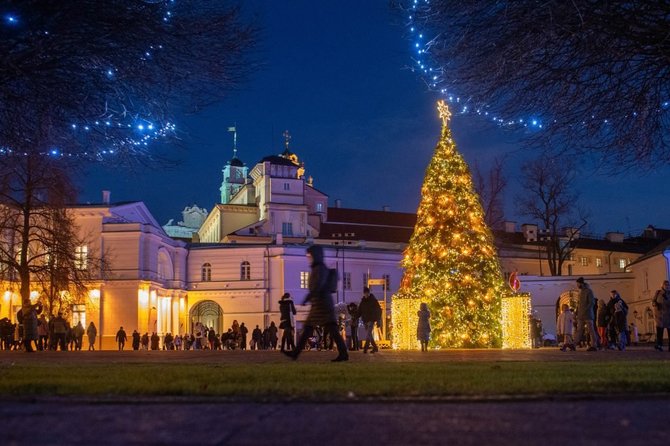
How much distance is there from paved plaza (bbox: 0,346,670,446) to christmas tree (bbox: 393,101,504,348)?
74.7 feet

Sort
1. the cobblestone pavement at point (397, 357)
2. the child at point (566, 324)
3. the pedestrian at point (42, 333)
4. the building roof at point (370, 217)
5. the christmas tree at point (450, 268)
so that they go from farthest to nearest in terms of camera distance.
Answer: the building roof at point (370, 217) → the pedestrian at point (42, 333) → the christmas tree at point (450, 268) → the child at point (566, 324) → the cobblestone pavement at point (397, 357)

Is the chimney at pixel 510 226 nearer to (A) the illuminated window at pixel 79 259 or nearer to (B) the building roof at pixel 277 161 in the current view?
(B) the building roof at pixel 277 161

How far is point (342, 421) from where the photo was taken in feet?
18.3

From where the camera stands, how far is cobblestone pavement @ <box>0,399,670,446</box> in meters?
4.88

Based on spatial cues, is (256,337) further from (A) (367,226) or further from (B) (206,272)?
(A) (367,226)

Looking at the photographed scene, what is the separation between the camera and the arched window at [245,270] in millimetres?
71000

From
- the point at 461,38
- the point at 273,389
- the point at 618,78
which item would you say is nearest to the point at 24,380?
the point at 273,389

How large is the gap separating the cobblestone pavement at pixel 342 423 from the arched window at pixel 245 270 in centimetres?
6446

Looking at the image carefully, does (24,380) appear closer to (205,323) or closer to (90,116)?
(90,116)

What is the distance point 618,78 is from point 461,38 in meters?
2.88

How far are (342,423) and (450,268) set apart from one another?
24.8 m

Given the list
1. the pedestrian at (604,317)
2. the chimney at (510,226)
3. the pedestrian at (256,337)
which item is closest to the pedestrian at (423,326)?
the pedestrian at (604,317)

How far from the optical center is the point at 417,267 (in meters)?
30.3

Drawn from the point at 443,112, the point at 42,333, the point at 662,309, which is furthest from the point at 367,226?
the point at 662,309
